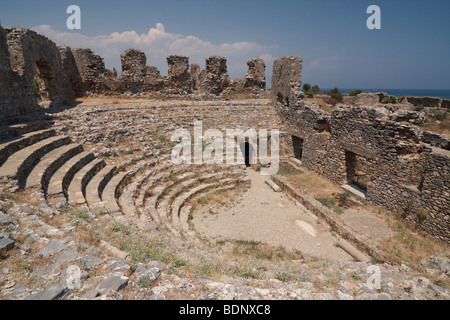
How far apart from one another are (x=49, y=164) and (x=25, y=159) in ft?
2.01

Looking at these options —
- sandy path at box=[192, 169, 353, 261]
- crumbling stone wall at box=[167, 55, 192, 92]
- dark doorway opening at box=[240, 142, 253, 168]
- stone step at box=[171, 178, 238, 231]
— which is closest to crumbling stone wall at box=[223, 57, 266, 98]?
crumbling stone wall at box=[167, 55, 192, 92]

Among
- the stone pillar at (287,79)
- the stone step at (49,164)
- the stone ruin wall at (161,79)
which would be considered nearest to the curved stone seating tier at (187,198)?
the stone step at (49,164)

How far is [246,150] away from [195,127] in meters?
3.91

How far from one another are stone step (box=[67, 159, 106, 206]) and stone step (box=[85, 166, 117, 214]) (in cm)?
→ 15

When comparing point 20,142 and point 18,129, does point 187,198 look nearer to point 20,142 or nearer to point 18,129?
point 20,142

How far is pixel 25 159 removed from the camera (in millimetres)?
7113

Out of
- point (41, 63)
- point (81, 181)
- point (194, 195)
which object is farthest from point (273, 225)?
point (41, 63)

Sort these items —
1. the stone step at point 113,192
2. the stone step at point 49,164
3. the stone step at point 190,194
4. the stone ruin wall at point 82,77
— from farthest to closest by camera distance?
the stone ruin wall at point 82,77, the stone step at point 190,194, the stone step at point 113,192, the stone step at point 49,164

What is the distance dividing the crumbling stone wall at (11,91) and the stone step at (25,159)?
212 cm

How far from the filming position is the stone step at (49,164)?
652cm

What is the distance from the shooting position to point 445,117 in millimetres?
21281

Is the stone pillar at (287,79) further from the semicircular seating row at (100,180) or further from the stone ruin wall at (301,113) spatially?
the semicircular seating row at (100,180)

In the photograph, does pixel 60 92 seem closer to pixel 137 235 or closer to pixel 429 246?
pixel 137 235

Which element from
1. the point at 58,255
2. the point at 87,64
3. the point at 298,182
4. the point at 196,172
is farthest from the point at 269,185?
the point at 87,64
